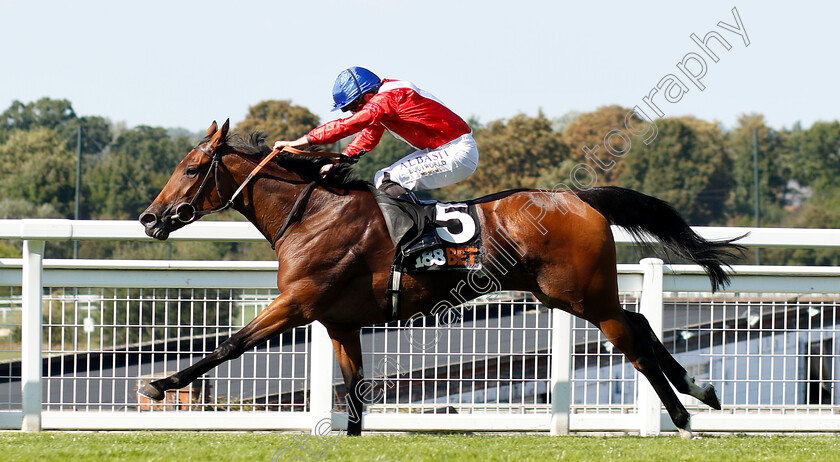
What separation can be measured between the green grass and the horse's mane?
4.77 feet

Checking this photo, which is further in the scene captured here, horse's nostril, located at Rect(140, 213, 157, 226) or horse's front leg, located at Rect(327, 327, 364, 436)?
horse's front leg, located at Rect(327, 327, 364, 436)

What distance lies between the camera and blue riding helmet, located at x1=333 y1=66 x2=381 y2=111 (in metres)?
5.73

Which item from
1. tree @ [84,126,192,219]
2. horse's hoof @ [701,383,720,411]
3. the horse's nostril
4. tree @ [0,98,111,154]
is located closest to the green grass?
horse's hoof @ [701,383,720,411]

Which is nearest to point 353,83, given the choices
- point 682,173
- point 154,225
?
point 154,225

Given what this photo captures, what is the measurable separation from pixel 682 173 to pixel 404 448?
64827 millimetres

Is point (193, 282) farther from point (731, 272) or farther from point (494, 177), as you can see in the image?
point (494, 177)

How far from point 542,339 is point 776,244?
5.20 ft

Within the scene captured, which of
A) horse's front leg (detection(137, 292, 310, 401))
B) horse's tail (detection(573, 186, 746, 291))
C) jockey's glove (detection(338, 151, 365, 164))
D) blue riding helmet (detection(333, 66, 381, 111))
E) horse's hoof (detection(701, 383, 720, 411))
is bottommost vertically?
horse's hoof (detection(701, 383, 720, 411))

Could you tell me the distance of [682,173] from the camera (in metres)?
67.1

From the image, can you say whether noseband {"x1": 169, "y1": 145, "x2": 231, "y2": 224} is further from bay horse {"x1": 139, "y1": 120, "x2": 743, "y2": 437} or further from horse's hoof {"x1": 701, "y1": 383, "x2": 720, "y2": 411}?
horse's hoof {"x1": 701, "y1": 383, "x2": 720, "y2": 411}

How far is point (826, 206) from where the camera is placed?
196 ft

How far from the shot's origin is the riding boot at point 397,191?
564 centimetres

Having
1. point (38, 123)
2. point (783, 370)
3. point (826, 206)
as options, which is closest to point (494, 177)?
point (826, 206)

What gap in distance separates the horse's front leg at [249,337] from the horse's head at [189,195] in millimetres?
735
